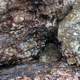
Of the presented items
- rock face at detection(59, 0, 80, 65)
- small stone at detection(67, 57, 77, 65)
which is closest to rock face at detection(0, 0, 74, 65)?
rock face at detection(59, 0, 80, 65)

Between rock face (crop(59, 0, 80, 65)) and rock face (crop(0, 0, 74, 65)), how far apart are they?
0.11 m

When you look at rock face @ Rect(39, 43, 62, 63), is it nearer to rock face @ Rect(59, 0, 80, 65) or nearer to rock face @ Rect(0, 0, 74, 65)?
rock face @ Rect(0, 0, 74, 65)

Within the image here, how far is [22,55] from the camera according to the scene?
350 cm

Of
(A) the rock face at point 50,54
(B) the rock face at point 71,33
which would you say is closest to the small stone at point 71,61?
(B) the rock face at point 71,33

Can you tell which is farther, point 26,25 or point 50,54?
point 50,54

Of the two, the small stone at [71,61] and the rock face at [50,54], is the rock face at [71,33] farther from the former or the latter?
the rock face at [50,54]

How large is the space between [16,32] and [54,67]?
2.46ft

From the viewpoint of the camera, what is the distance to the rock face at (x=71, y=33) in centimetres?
334

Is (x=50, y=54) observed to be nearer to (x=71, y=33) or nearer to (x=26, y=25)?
(x=71, y=33)

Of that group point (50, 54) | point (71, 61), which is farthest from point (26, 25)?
point (71, 61)

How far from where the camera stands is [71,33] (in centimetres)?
338

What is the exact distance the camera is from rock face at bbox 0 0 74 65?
127 inches

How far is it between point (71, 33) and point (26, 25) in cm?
66

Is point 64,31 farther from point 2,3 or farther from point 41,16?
point 2,3
